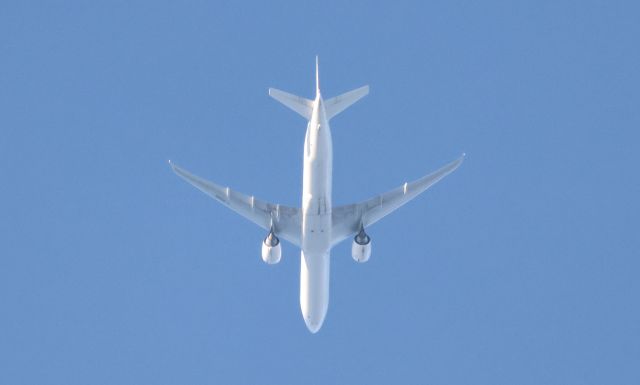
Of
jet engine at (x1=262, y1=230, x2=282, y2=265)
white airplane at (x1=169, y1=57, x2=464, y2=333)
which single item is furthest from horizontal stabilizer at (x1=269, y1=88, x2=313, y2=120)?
jet engine at (x1=262, y1=230, x2=282, y2=265)

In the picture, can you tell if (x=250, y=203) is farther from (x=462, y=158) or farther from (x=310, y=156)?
(x=462, y=158)

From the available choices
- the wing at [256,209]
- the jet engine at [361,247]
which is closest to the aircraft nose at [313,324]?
the jet engine at [361,247]

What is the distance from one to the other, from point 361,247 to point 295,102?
31.1 feet

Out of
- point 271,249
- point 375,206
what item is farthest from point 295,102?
point 271,249

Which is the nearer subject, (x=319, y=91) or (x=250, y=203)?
(x=319, y=91)

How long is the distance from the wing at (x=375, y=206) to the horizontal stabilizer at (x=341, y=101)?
6.92m

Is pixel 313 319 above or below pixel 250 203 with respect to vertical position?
below

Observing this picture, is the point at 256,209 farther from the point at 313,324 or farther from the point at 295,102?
the point at 313,324

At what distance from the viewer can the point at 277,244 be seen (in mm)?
62469

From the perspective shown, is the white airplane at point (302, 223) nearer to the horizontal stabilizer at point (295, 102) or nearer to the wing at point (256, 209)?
the wing at point (256, 209)

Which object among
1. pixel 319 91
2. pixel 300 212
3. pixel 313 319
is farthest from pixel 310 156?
pixel 313 319

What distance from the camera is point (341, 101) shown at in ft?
192

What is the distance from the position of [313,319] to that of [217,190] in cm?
949

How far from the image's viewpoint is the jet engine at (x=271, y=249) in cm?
6241
